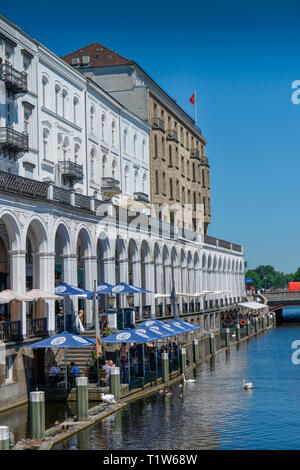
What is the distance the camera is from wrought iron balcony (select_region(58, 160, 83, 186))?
4875 centimetres

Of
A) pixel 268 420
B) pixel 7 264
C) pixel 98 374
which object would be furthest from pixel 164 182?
pixel 268 420

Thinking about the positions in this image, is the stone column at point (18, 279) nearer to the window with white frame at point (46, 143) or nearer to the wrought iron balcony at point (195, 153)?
the window with white frame at point (46, 143)

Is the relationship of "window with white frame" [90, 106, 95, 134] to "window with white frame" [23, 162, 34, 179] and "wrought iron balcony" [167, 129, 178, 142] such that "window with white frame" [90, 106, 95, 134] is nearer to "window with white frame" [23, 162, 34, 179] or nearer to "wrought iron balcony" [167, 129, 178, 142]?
"window with white frame" [23, 162, 34, 179]

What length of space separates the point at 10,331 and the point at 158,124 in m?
44.7

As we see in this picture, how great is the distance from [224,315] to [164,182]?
21.0 meters

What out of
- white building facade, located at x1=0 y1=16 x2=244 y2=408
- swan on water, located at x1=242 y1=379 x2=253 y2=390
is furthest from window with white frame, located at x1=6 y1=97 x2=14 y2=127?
swan on water, located at x1=242 y1=379 x2=253 y2=390

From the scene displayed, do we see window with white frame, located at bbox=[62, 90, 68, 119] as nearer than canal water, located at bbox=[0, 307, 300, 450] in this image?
No

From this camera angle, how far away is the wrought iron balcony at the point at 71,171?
1919 inches

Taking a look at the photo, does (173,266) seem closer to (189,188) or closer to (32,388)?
(189,188)

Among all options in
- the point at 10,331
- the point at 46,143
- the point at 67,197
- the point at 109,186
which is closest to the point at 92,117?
the point at 109,186

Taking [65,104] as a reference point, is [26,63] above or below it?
above

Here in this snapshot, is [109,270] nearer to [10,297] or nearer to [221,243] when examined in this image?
[10,297]

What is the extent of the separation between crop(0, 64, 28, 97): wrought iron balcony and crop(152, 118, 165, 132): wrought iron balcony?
3040 centimetres

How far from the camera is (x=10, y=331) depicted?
106ft
